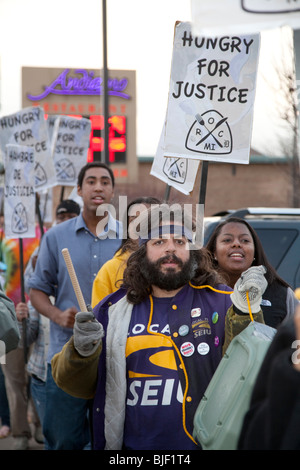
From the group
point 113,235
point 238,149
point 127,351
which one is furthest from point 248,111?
→ point 127,351

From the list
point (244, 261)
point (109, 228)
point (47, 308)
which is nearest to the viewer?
point (244, 261)

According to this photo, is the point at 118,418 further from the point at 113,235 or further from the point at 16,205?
the point at 16,205

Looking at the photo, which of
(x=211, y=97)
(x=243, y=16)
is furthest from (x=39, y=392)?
(x=243, y=16)

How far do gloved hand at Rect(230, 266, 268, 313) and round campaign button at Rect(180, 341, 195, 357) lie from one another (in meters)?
0.36

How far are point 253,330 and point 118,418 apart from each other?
0.93 m

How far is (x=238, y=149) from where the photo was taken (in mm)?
5141

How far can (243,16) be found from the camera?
2879 mm

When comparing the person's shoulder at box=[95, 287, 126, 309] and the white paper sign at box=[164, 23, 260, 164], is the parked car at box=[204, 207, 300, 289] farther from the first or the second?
the person's shoulder at box=[95, 287, 126, 309]

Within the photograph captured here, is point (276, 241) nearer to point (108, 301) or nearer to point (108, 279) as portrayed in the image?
point (108, 279)

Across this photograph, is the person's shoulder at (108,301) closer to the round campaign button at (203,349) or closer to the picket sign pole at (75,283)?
the picket sign pole at (75,283)

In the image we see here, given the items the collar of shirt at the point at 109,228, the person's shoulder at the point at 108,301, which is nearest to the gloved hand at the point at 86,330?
the person's shoulder at the point at 108,301

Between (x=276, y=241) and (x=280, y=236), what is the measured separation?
61mm

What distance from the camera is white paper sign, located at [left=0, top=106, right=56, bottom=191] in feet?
29.8

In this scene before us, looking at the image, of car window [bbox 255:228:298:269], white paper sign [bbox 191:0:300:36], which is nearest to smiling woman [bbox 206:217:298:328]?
car window [bbox 255:228:298:269]
